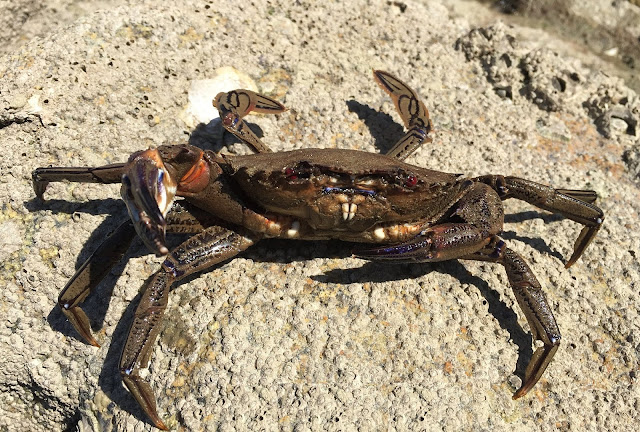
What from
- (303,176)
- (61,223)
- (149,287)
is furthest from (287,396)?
(61,223)

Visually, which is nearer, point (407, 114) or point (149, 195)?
point (149, 195)

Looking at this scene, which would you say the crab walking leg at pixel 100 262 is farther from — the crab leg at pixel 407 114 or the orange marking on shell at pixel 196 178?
Answer: the crab leg at pixel 407 114

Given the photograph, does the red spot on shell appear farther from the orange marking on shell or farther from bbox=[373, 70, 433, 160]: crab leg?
bbox=[373, 70, 433, 160]: crab leg

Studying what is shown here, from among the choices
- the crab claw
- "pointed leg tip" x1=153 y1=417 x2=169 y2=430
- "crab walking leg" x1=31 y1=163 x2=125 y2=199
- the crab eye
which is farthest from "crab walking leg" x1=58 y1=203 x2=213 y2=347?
→ the crab eye

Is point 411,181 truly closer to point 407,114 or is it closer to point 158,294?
point 407,114

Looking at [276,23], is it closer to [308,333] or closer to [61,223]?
[61,223]

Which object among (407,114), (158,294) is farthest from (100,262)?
(407,114)
